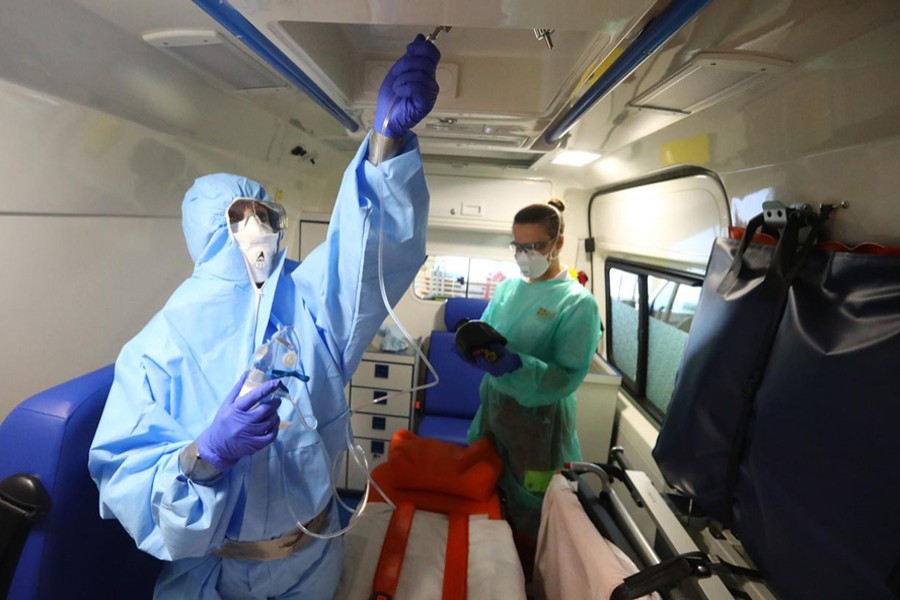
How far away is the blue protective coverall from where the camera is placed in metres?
0.92

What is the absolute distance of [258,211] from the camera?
1.17 m

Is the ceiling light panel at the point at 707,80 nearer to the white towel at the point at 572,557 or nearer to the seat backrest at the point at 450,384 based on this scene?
the white towel at the point at 572,557

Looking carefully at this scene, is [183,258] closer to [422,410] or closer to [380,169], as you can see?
[380,169]

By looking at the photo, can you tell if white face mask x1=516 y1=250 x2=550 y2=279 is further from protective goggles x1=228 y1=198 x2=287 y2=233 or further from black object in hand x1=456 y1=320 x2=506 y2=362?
protective goggles x1=228 y1=198 x2=287 y2=233

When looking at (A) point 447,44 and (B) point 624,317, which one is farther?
(B) point 624,317

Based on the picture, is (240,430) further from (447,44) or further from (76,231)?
(447,44)

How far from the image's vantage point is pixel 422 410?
3.22 meters

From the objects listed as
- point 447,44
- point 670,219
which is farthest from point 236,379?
point 670,219

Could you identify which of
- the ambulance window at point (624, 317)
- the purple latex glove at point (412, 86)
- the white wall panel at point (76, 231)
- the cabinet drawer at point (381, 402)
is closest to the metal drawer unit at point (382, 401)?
the cabinet drawer at point (381, 402)

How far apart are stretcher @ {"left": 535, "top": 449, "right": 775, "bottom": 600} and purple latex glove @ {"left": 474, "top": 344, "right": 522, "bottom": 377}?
44 centimetres

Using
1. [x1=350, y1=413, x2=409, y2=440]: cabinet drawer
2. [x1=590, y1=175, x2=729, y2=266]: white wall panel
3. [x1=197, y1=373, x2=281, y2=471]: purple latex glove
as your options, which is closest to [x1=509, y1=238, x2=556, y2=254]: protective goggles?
[x1=590, y1=175, x2=729, y2=266]: white wall panel

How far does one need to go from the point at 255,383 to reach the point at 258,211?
519 millimetres

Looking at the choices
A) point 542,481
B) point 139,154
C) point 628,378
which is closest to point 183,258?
point 139,154

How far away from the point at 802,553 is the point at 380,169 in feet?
4.27
